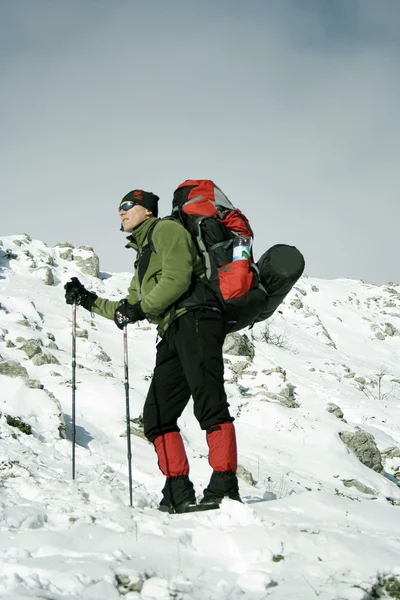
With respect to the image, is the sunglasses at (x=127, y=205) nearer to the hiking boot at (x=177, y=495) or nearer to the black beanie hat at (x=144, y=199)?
the black beanie hat at (x=144, y=199)

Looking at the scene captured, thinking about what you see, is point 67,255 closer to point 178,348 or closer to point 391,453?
point 391,453

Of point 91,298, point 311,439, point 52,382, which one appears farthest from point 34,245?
point 91,298

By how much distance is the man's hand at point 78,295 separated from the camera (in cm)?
472

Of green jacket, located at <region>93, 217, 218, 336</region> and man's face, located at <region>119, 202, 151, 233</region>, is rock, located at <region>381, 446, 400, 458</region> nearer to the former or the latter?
green jacket, located at <region>93, 217, 218, 336</region>

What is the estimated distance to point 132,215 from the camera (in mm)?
4250

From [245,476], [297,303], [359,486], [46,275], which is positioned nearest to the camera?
[245,476]

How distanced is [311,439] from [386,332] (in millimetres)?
35769

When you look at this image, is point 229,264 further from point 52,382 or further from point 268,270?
point 52,382

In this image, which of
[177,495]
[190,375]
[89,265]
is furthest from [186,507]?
[89,265]

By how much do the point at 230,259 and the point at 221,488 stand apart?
5.55 feet

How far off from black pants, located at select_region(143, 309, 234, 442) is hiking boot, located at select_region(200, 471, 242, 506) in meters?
0.37

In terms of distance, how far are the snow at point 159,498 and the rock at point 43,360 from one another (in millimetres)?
159

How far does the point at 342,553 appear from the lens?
2.59 metres

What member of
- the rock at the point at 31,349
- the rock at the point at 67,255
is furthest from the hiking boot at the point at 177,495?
the rock at the point at 67,255
